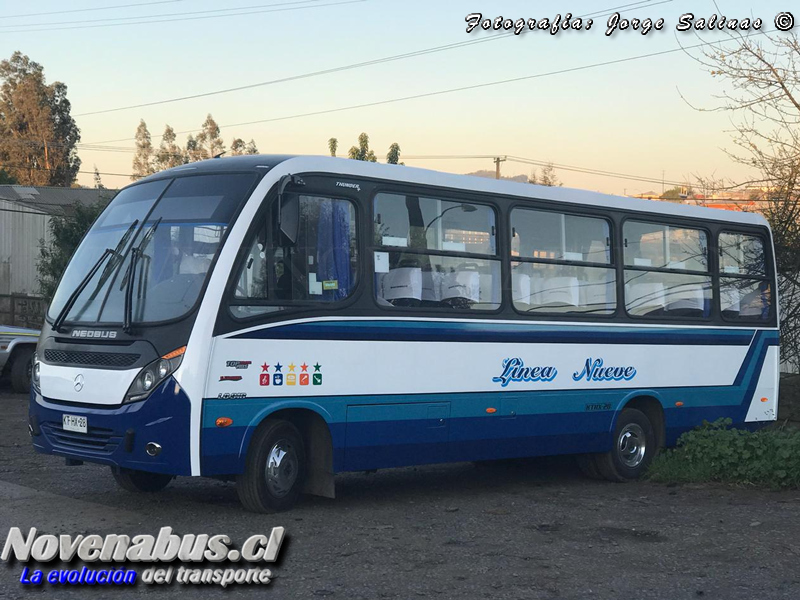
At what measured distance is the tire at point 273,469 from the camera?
28.2 ft

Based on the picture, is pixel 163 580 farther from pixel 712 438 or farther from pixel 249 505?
pixel 712 438

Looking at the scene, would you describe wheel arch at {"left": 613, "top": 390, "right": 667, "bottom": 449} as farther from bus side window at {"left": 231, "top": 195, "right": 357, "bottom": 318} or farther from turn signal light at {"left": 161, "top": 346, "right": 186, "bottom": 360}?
turn signal light at {"left": 161, "top": 346, "right": 186, "bottom": 360}

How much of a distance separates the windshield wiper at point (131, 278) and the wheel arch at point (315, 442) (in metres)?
1.41

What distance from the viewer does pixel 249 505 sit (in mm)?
8656

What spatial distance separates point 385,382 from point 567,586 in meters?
3.24

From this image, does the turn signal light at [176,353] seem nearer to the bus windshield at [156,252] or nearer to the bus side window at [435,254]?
the bus windshield at [156,252]

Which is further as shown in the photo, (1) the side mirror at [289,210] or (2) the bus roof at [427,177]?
(2) the bus roof at [427,177]

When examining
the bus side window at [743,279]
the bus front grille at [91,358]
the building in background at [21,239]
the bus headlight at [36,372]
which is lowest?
the bus headlight at [36,372]

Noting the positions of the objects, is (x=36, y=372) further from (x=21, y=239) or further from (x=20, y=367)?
(x=21, y=239)

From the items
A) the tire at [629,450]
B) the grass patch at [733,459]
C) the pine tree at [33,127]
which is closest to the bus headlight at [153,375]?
the tire at [629,450]

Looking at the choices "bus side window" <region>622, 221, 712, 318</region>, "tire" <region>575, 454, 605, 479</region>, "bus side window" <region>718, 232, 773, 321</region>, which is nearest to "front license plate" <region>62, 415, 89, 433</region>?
"tire" <region>575, 454, 605, 479</region>

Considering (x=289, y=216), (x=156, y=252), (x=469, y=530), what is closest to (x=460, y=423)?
(x=469, y=530)

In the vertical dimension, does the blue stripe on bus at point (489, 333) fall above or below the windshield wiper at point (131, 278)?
below

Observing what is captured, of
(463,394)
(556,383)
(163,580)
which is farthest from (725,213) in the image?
(163,580)
